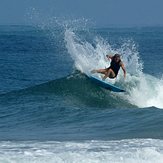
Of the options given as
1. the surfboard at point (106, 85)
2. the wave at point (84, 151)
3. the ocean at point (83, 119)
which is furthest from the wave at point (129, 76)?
the wave at point (84, 151)

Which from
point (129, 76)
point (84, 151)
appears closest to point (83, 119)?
point (84, 151)

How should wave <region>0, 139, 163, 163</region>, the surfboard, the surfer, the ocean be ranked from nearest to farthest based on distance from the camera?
wave <region>0, 139, 163, 163</region>
the ocean
the surfer
the surfboard

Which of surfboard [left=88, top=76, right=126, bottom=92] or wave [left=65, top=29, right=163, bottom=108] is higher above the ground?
wave [left=65, top=29, right=163, bottom=108]

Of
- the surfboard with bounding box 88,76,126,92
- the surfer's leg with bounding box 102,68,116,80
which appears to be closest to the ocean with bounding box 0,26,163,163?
the surfboard with bounding box 88,76,126,92

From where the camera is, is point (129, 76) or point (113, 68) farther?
point (129, 76)

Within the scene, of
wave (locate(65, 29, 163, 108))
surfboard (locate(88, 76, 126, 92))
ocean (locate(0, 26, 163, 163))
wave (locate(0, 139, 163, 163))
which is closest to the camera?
→ wave (locate(0, 139, 163, 163))

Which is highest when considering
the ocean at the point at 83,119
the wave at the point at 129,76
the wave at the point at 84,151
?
the wave at the point at 129,76

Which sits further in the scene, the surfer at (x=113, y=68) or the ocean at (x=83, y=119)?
the surfer at (x=113, y=68)

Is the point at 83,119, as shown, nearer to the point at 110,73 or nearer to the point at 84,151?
the point at 110,73

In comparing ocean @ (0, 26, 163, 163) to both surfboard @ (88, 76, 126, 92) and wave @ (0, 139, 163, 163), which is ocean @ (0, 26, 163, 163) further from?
surfboard @ (88, 76, 126, 92)

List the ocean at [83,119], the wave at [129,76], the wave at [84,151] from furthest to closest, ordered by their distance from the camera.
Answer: the wave at [129,76], the ocean at [83,119], the wave at [84,151]

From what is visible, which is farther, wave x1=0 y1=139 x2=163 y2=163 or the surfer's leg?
the surfer's leg

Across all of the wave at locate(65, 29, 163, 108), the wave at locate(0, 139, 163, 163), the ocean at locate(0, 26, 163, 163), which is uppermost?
the wave at locate(65, 29, 163, 108)

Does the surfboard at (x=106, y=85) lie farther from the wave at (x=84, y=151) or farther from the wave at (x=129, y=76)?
the wave at (x=84, y=151)
